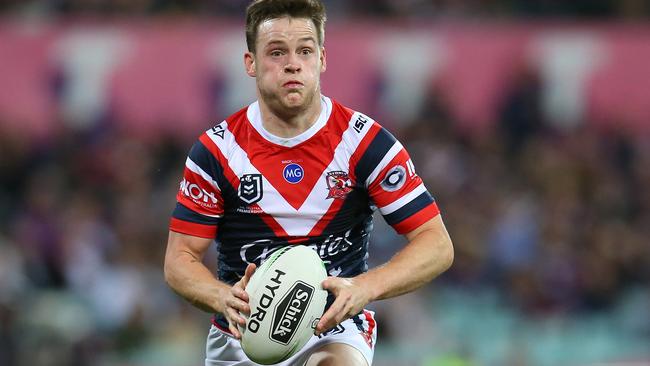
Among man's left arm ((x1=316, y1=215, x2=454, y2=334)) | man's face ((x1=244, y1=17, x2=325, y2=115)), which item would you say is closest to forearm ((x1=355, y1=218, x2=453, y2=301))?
man's left arm ((x1=316, y1=215, x2=454, y2=334))

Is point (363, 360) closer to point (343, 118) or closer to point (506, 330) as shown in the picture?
point (343, 118)

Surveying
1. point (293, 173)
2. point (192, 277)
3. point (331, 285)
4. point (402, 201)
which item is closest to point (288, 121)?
point (293, 173)

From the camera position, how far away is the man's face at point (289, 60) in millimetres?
5520

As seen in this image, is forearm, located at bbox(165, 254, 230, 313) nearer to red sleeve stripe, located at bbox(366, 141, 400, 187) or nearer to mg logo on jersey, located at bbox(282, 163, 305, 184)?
mg logo on jersey, located at bbox(282, 163, 305, 184)

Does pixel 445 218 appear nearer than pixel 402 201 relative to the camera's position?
No

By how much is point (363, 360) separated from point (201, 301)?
29.4 inches

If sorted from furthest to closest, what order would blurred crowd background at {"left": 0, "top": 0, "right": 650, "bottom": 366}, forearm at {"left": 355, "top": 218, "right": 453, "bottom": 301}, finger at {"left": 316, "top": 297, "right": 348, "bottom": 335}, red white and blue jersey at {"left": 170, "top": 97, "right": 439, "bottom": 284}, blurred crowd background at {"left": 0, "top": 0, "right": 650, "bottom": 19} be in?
blurred crowd background at {"left": 0, "top": 0, "right": 650, "bottom": 19}, blurred crowd background at {"left": 0, "top": 0, "right": 650, "bottom": 366}, red white and blue jersey at {"left": 170, "top": 97, "right": 439, "bottom": 284}, forearm at {"left": 355, "top": 218, "right": 453, "bottom": 301}, finger at {"left": 316, "top": 297, "right": 348, "bottom": 335}

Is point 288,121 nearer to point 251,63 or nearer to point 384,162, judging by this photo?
point 251,63

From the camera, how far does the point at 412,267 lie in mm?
5504

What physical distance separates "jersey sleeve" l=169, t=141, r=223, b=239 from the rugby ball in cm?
59

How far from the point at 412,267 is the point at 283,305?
65 centimetres

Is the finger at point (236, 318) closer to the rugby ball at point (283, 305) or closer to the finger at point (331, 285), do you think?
the rugby ball at point (283, 305)

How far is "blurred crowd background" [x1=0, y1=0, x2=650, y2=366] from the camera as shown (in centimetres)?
1193

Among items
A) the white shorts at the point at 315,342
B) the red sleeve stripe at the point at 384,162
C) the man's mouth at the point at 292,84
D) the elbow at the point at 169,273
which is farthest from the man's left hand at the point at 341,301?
the man's mouth at the point at 292,84
